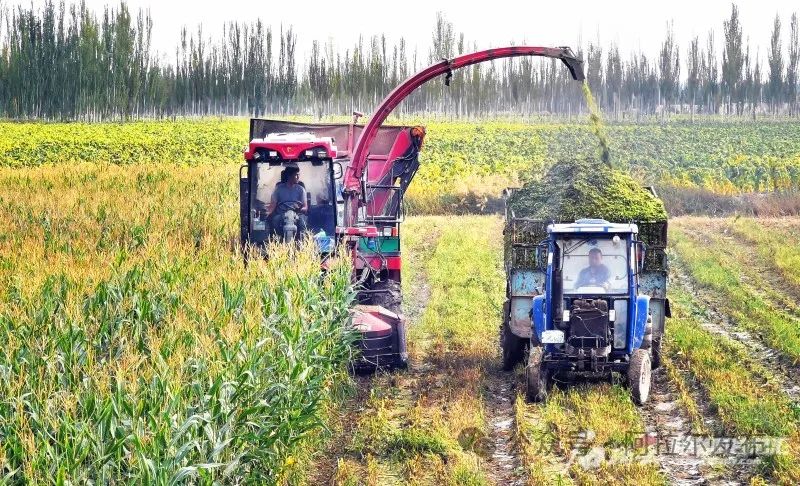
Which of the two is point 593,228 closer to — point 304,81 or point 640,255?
point 640,255

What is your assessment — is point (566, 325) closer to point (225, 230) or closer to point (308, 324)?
point (308, 324)

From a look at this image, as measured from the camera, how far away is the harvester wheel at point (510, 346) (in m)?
14.2

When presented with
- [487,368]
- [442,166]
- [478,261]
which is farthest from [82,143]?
[487,368]

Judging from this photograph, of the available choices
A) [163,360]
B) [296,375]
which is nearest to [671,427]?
[296,375]

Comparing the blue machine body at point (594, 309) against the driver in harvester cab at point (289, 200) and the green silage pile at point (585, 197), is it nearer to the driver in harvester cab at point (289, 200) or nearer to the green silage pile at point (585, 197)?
the green silage pile at point (585, 197)

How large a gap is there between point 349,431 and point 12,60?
90.2 m

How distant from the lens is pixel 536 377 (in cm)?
1249

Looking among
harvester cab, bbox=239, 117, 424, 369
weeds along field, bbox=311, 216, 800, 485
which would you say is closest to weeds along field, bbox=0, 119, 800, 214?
weeds along field, bbox=311, 216, 800, 485

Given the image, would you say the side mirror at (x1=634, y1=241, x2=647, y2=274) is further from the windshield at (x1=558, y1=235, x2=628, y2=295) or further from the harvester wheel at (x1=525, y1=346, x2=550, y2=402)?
the harvester wheel at (x1=525, y1=346, x2=550, y2=402)

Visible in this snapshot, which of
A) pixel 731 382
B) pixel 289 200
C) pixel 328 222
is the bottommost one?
pixel 731 382

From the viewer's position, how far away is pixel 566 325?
12641mm

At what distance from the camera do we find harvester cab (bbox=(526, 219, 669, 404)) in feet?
41.0

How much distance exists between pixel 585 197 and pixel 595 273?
216 cm

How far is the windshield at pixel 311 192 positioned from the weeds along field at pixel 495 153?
1214 centimetres
